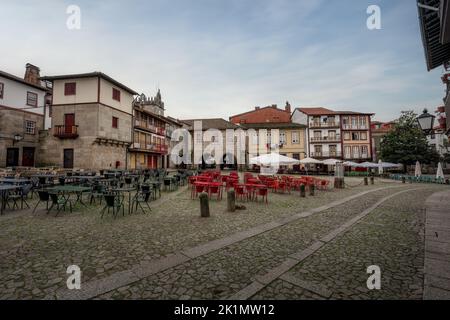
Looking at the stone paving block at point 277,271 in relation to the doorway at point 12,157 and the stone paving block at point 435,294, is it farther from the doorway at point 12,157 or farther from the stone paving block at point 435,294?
the doorway at point 12,157

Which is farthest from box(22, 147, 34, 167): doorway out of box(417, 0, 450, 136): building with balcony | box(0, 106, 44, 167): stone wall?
box(417, 0, 450, 136): building with balcony

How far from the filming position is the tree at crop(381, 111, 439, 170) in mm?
30078

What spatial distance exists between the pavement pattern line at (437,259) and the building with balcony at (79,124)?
74.4 feet

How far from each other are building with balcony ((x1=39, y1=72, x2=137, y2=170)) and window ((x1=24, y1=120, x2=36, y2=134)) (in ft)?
5.50

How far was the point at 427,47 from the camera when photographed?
525cm

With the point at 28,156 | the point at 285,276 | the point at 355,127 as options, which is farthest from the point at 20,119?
the point at 355,127

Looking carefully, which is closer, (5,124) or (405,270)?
(405,270)

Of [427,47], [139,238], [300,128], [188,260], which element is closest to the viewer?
[188,260]

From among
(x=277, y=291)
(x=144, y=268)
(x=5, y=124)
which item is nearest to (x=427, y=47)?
(x=277, y=291)

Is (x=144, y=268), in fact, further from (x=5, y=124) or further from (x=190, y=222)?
(x=5, y=124)

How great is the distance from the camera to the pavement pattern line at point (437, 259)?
8.96 feet

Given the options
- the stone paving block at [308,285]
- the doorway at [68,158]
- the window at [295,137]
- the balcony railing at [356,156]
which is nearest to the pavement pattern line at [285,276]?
the stone paving block at [308,285]

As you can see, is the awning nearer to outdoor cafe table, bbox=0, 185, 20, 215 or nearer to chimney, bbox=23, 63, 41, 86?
outdoor cafe table, bbox=0, 185, 20, 215
